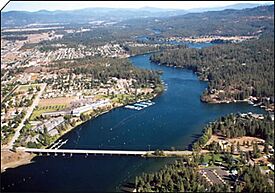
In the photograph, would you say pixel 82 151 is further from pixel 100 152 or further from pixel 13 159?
pixel 13 159

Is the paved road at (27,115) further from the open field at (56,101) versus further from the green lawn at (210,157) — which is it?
the green lawn at (210,157)

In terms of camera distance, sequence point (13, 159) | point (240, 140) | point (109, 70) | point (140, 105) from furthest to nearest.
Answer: point (109, 70) < point (140, 105) < point (240, 140) < point (13, 159)

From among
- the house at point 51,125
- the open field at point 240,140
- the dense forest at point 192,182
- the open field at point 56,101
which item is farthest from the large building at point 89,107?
the dense forest at point 192,182

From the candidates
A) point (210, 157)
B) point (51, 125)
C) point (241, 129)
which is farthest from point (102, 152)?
point (241, 129)

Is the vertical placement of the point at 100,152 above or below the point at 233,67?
below

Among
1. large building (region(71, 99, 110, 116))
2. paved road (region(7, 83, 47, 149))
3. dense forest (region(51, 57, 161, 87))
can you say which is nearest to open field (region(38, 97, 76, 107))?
paved road (region(7, 83, 47, 149))

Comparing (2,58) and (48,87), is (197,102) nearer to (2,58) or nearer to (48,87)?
(48,87)

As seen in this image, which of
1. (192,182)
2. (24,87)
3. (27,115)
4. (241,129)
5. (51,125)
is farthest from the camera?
(24,87)
